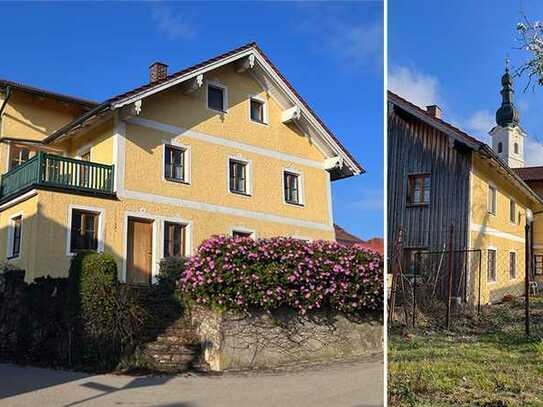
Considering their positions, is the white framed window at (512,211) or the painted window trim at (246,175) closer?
the white framed window at (512,211)

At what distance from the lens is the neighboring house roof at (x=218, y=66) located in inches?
235

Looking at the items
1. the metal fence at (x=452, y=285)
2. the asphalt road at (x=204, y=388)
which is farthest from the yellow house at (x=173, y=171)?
the metal fence at (x=452, y=285)

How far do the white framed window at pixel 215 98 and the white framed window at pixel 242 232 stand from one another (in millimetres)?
1319

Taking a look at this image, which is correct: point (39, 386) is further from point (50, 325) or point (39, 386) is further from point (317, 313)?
point (317, 313)

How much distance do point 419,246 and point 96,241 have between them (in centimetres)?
357

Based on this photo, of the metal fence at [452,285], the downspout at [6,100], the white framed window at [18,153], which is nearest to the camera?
the metal fence at [452,285]

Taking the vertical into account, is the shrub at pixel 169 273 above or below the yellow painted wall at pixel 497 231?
below

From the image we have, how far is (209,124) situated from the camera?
21.3 ft

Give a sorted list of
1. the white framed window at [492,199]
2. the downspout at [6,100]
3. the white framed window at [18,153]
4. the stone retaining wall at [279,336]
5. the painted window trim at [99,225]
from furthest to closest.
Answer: the downspout at [6,100] → the white framed window at [18,153] → the stone retaining wall at [279,336] → the painted window trim at [99,225] → the white framed window at [492,199]

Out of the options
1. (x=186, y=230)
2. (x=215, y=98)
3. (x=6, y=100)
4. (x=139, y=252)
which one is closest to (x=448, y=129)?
(x=139, y=252)

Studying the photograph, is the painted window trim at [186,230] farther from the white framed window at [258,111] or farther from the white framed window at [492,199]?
the white framed window at [492,199]

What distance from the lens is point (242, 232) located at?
243 inches

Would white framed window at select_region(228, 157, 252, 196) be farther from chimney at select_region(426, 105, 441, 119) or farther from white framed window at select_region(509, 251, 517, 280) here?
chimney at select_region(426, 105, 441, 119)

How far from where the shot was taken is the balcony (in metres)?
5.20
